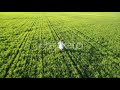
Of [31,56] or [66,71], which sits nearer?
[66,71]

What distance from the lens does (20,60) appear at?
10.9m
